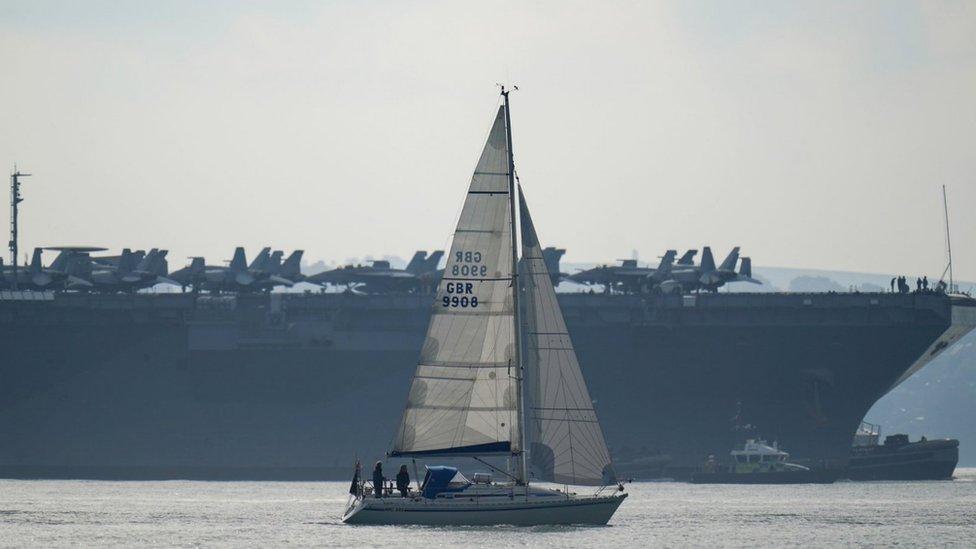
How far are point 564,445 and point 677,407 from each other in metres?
52.8

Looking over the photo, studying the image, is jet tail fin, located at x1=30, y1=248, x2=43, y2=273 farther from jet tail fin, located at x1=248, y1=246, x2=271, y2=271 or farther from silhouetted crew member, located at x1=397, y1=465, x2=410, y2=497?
silhouetted crew member, located at x1=397, y1=465, x2=410, y2=497

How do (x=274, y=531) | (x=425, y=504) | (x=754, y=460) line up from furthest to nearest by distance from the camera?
(x=754, y=460), (x=274, y=531), (x=425, y=504)

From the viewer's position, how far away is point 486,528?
50312 mm

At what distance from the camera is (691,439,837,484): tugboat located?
91000 millimetres

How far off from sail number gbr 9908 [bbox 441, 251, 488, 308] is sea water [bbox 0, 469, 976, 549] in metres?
5.85

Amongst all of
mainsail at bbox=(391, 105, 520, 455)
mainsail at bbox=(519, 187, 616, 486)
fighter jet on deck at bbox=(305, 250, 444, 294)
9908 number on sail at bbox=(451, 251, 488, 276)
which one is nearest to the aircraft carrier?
fighter jet on deck at bbox=(305, 250, 444, 294)

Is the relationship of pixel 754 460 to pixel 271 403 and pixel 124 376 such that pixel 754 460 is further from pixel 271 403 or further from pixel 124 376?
pixel 124 376

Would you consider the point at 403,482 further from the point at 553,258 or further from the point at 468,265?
the point at 553,258

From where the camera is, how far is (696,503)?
69938mm

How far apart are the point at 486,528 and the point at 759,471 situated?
43.6m

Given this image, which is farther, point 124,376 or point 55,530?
point 124,376

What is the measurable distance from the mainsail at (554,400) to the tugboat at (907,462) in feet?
159

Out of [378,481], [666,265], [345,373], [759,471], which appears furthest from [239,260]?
[378,481]

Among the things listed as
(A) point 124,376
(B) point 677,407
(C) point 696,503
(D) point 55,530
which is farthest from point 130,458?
(D) point 55,530
